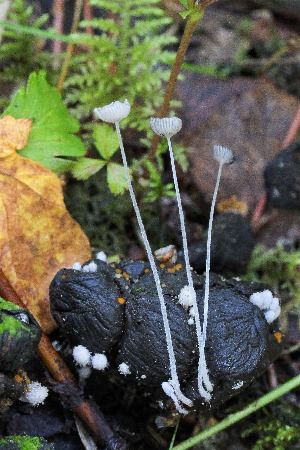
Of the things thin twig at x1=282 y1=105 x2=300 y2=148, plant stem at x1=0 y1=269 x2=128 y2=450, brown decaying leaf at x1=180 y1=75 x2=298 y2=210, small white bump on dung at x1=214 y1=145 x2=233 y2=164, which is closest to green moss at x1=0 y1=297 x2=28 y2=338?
plant stem at x1=0 y1=269 x2=128 y2=450

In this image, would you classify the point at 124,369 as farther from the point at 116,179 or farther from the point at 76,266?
the point at 116,179

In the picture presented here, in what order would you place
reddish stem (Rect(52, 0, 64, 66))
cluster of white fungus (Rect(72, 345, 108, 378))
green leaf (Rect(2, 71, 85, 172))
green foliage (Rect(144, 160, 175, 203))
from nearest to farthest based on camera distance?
cluster of white fungus (Rect(72, 345, 108, 378)), green leaf (Rect(2, 71, 85, 172)), green foliage (Rect(144, 160, 175, 203)), reddish stem (Rect(52, 0, 64, 66))

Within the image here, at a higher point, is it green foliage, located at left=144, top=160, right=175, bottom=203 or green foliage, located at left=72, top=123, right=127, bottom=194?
green foliage, located at left=72, top=123, right=127, bottom=194

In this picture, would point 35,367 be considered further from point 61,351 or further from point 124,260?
point 124,260

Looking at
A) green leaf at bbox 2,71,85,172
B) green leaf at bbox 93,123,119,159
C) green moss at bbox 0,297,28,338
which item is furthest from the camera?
green leaf at bbox 93,123,119,159

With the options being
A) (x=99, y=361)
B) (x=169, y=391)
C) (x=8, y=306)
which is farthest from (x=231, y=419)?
(x=8, y=306)

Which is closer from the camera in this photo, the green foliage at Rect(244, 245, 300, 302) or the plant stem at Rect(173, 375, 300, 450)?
the plant stem at Rect(173, 375, 300, 450)

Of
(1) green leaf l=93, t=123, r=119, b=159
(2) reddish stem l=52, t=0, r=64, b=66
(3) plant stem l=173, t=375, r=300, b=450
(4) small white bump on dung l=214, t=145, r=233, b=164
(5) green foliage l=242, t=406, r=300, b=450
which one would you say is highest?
(2) reddish stem l=52, t=0, r=64, b=66

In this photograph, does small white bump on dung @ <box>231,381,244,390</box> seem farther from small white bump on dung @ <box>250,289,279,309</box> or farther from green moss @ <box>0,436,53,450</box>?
green moss @ <box>0,436,53,450</box>
